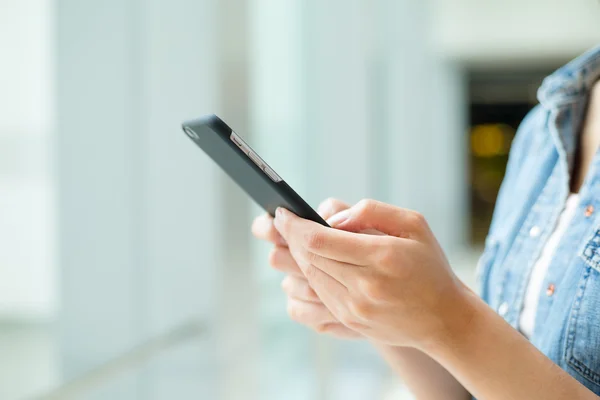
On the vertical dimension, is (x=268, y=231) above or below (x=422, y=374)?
above

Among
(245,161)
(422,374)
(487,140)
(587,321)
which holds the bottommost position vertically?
(422,374)

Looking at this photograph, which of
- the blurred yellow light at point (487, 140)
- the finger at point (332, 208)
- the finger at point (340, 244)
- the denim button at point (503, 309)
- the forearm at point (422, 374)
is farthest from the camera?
the blurred yellow light at point (487, 140)

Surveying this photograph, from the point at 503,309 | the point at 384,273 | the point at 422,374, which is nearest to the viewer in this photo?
the point at 384,273

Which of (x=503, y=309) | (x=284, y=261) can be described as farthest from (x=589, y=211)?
(x=284, y=261)

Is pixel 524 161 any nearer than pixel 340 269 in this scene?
No

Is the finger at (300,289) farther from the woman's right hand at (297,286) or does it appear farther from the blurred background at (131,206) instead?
the blurred background at (131,206)

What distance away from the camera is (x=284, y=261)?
3.02 feet

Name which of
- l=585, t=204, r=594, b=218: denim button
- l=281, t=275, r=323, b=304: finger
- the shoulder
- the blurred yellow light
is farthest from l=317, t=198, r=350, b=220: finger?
the blurred yellow light

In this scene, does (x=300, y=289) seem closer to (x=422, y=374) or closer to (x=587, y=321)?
(x=422, y=374)

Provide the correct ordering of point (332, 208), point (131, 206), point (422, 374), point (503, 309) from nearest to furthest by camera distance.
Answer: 1. point (332, 208)
2. point (422, 374)
3. point (503, 309)
4. point (131, 206)

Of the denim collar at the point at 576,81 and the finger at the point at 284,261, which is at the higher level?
the denim collar at the point at 576,81

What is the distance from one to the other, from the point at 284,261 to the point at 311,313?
0.09 metres

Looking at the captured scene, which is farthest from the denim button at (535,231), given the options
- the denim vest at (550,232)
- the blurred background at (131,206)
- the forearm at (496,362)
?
the blurred background at (131,206)

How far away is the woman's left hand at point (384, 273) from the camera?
0.71 m
